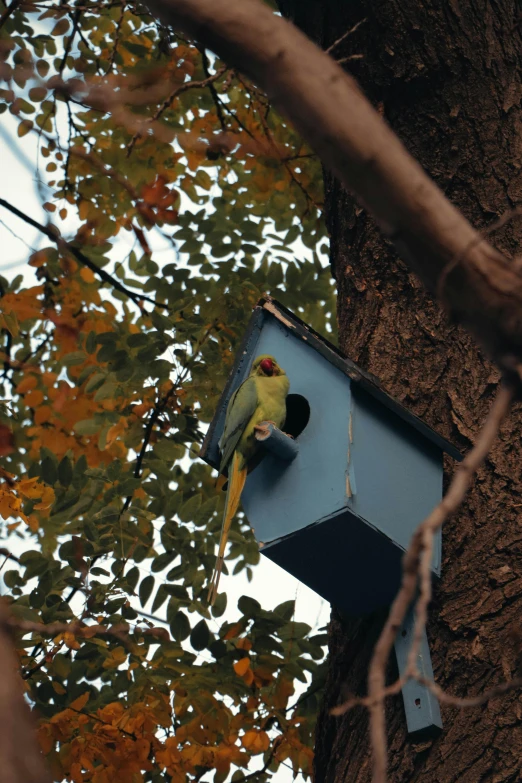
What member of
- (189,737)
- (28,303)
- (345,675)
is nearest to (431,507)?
(345,675)

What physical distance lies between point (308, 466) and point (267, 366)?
0.40m

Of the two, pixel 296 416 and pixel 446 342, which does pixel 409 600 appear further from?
pixel 296 416

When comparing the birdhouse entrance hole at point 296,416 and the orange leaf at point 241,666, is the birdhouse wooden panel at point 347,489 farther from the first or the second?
the orange leaf at point 241,666

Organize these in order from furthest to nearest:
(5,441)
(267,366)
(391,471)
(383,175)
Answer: (267,366)
(391,471)
(5,441)
(383,175)

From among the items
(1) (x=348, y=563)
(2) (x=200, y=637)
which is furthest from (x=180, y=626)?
(1) (x=348, y=563)

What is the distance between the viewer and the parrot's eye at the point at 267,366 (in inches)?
109

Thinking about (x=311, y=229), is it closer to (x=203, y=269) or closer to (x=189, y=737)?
(x=203, y=269)

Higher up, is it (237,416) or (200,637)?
(237,416)

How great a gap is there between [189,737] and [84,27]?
136 inches

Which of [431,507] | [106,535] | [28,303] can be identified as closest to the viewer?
[431,507]

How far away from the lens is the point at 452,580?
89.8 inches

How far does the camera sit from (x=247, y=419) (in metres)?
2.65

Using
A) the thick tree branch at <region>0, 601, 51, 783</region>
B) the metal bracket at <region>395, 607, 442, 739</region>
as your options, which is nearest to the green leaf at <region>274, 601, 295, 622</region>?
the metal bracket at <region>395, 607, 442, 739</region>

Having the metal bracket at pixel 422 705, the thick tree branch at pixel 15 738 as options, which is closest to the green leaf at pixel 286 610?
the metal bracket at pixel 422 705
